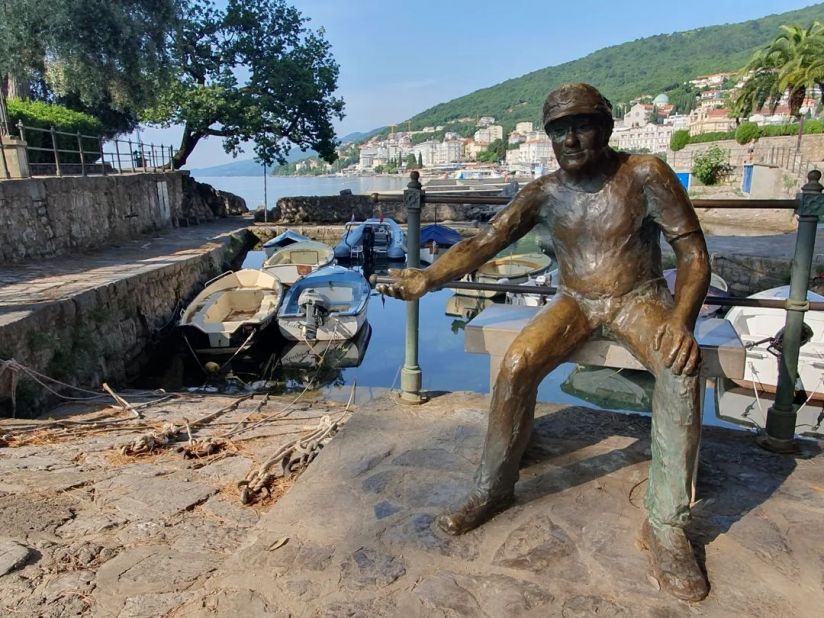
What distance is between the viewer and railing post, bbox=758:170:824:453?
105 inches

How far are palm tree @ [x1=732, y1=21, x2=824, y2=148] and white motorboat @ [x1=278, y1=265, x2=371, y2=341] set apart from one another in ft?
87.6

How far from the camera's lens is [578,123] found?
7.25 ft

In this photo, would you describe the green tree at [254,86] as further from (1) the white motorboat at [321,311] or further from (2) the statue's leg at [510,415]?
(2) the statue's leg at [510,415]

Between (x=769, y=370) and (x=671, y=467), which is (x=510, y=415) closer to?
(x=671, y=467)

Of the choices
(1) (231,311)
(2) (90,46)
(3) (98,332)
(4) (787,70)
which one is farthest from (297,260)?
(4) (787,70)

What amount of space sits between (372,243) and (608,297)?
20.1 meters

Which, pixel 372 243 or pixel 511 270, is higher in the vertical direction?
pixel 372 243

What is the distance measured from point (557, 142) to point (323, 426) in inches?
94.8

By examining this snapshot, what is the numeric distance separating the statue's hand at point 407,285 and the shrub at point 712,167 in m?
35.2

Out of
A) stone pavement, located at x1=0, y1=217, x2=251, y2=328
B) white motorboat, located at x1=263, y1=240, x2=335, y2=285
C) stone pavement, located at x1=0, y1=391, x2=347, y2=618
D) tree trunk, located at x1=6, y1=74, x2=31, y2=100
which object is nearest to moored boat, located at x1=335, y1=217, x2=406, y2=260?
white motorboat, located at x1=263, y1=240, x2=335, y2=285

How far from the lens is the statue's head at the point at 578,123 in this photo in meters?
2.15

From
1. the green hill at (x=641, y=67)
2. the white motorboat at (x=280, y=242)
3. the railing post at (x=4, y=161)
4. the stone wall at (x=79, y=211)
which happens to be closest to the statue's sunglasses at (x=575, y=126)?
the stone wall at (x=79, y=211)

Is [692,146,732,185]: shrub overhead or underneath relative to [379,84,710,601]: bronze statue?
overhead

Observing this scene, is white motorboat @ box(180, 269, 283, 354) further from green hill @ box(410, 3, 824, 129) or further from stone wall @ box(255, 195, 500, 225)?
green hill @ box(410, 3, 824, 129)
